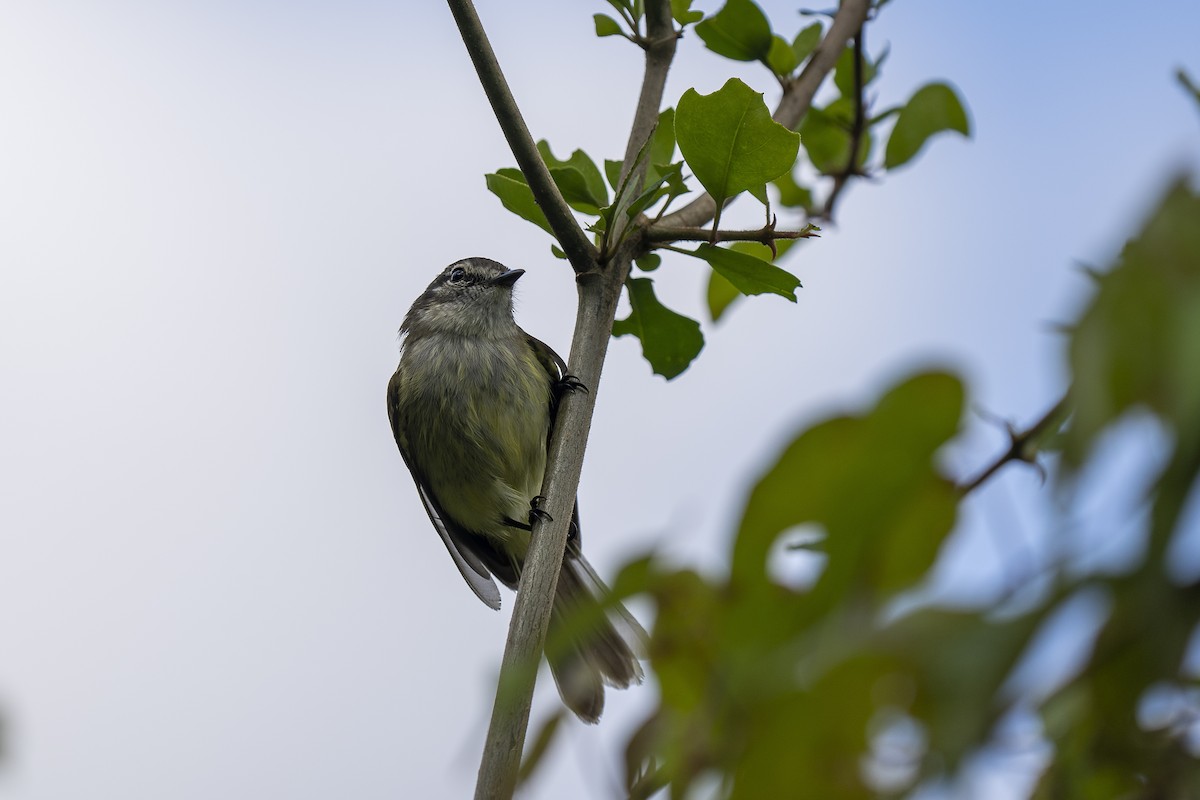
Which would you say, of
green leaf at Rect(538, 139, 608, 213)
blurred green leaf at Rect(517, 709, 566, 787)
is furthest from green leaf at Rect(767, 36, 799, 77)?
blurred green leaf at Rect(517, 709, 566, 787)

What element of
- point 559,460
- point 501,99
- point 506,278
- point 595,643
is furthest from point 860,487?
point 506,278

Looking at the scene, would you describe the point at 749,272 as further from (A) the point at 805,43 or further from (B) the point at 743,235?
(A) the point at 805,43

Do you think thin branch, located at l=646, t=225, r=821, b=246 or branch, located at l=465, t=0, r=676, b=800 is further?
thin branch, located at l=646, t=225, r=821, b=246

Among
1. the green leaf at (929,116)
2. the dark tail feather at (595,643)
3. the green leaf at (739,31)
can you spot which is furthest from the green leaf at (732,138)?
the dark tail feather at (595,643)

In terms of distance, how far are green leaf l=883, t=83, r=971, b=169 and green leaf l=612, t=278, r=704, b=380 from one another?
1.10 m

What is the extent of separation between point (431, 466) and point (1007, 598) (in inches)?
214

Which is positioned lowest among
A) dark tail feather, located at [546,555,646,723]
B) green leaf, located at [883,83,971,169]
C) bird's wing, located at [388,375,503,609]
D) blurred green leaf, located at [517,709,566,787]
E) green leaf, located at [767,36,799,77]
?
dark tail feather, located at [546,555,646,723]

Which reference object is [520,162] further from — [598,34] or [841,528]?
[841,528]

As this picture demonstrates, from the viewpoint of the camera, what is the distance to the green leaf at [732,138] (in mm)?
2309

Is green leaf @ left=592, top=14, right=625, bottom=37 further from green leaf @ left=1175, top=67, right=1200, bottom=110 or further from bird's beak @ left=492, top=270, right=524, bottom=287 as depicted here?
bird's beak @ left=492, top=270, right=524, bottom=287

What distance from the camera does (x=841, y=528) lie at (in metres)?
0.87

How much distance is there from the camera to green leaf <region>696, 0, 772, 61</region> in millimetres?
3475

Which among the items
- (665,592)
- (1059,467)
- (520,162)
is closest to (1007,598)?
(1059,467)

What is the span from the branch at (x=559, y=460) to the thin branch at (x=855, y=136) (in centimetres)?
86
